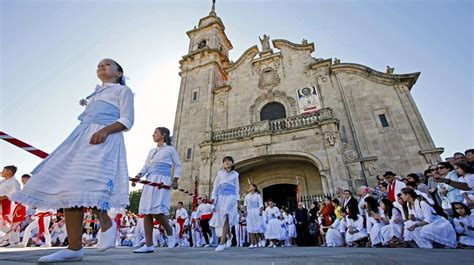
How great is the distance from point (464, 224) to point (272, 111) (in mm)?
11419

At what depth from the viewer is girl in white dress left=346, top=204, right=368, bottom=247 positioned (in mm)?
5828

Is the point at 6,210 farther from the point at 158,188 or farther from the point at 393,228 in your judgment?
the point at 393,228

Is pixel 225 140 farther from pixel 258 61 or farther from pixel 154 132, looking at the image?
pixel 154 132

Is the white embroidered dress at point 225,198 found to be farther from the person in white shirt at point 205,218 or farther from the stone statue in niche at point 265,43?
the stone statue in niche at point 265,43

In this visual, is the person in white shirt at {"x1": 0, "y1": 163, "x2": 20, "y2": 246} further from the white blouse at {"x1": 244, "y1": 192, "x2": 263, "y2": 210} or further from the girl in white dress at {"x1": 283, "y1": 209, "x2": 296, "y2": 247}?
the girl in white dress at {"x1": 283, "y1": 209, "x2": 296, "y2": 247}

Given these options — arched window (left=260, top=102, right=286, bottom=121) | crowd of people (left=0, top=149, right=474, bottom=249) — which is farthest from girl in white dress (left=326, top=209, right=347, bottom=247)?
arched window (left=260, top=102, right=286, bottom=121)

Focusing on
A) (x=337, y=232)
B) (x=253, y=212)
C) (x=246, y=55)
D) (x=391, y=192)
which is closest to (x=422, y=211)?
(x=391, y=192)

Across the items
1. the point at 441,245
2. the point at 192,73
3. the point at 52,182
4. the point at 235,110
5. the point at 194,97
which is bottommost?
the point at 441,245

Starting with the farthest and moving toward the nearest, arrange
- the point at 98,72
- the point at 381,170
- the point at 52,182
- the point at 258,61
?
the point at 258,61 → the point at 381,170 → the point at 98,72 → the point at 52,182

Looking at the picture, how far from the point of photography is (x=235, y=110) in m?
16.0

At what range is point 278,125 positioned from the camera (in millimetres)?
12625

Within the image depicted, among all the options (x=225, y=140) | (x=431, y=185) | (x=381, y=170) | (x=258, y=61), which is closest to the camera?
(x=431, y=185)

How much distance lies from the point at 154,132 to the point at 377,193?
6696 mm

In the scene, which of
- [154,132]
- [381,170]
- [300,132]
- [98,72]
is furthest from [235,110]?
[98,72]
